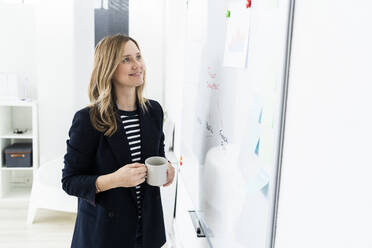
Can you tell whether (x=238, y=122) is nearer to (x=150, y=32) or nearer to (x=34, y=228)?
(x=34, y=228)

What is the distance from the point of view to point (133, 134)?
141cm

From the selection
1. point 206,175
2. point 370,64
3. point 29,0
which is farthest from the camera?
point 29,0

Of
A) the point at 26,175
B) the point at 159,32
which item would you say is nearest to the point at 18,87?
the point at 26,175

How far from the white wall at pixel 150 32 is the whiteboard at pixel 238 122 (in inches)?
85.8

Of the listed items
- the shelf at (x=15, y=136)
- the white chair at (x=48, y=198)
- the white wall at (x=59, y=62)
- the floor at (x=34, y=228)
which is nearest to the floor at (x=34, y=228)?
the floor at (x=34, y=228)

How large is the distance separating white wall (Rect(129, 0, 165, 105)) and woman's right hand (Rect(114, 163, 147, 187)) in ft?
8.18

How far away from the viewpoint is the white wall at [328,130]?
47 cm

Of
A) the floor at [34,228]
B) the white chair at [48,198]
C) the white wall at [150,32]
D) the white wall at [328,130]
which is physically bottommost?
the floor at [34,228]

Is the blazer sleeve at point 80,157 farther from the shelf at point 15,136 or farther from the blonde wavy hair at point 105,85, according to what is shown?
the shelf at point 15,136

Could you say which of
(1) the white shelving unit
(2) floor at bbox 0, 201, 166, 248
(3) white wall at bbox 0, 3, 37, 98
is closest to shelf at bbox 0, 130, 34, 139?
(1) the white shelving unit

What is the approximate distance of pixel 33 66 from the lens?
3631 mm

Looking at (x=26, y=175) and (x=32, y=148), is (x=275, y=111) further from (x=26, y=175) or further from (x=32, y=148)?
(x=26, y=175)

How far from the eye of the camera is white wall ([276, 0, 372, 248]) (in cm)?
47

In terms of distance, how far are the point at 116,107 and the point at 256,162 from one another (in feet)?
2.45
